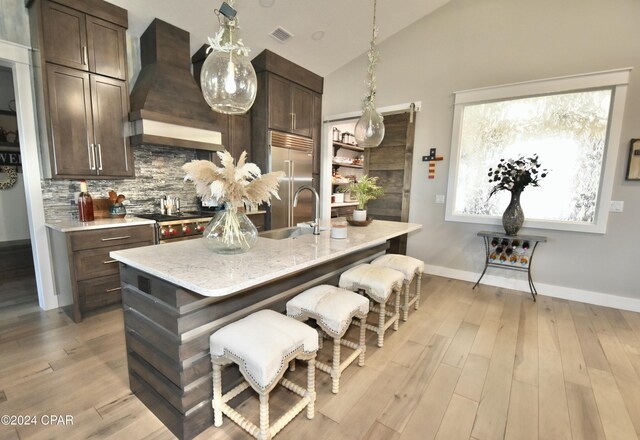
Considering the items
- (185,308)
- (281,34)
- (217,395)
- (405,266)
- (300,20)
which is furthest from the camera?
(281,34)

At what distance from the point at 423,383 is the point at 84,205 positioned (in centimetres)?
341

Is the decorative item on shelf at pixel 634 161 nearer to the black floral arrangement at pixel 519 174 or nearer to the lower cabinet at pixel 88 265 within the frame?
the black floral arrangement at pixel 519 174

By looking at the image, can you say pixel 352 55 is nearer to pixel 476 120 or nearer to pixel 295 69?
pixel 295 69

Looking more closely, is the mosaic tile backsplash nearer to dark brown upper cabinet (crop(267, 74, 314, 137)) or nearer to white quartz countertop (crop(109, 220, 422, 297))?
dark brown upper cabinet (crop(267, 74, 314, 137))

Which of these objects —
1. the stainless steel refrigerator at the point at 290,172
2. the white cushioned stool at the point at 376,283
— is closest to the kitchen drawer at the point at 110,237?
the stainless steel refrigerator at the point at 290,172

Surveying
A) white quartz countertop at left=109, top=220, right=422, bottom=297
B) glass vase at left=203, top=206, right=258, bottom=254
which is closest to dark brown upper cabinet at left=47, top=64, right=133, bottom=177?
white quartz countertop at left=109, top=220, right=422, bottom=297

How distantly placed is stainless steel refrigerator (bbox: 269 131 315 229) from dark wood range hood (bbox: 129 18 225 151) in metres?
0.98

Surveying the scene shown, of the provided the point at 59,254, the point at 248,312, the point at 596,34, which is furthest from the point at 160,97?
the point at 596,34

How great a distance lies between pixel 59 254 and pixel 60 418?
69.5 inches

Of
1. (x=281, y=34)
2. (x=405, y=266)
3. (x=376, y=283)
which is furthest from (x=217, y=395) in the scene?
(x=281, y=34)

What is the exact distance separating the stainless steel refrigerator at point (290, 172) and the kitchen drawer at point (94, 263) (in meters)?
1.99

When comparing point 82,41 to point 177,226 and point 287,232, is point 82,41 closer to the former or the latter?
point 177,226

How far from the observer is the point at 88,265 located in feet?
8.63

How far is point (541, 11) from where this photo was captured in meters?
3.27
